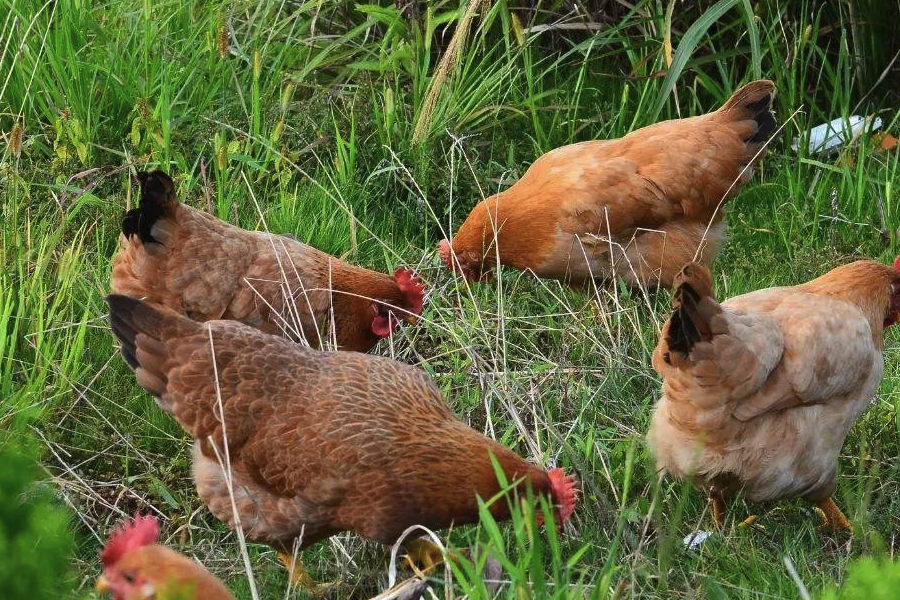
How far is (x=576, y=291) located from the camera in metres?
5.35

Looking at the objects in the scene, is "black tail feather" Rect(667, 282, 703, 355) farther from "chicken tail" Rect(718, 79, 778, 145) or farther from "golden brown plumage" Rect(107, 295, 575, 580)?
"chicken tail" Rect(718, 79, 778, 145)

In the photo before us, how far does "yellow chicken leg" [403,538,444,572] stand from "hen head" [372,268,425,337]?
121 cm

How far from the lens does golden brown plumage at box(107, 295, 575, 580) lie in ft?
10.0

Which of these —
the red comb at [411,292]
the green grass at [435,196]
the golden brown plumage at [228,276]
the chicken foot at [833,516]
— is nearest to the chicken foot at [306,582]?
the green grass at [435,196]

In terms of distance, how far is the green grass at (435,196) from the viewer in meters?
3.53

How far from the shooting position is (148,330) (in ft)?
10.8

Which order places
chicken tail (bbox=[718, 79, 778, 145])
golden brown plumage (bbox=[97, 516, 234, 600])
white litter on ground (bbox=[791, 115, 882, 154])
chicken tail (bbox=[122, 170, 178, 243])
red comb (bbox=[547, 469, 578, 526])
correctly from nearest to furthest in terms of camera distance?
golden brown plumage (bbox=[97, 516, 234, 600]), red comb (bbox=[547, 469, 578, 526]), chicken tail (bbox=[122, 170, 178, 243]), chicken tail (bbox=[718, 79, 778, 145]), white litter on ground (bbox=[791, 115, 882, 154])

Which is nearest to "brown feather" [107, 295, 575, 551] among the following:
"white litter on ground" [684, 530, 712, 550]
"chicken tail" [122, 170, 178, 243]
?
"white litter on ground" [684, 530, 712, 550]

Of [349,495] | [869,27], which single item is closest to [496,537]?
[349,495]

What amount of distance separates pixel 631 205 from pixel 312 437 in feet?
7.77

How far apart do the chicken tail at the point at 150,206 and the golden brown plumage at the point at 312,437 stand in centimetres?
84

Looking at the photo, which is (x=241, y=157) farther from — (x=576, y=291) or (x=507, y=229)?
(x=576, y=291)

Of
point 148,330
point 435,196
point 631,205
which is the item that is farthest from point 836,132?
point 148,330

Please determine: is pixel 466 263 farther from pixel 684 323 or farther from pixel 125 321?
pixel 125 321
